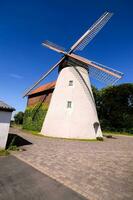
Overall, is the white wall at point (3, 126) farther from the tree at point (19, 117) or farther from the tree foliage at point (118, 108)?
the tree at point (19, 117)

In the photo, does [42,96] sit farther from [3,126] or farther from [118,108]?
[118,108]

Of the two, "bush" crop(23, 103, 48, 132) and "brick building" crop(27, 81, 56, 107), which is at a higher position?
"brick building" crop(27, 81, 56, 107)

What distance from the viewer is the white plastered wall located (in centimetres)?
1984

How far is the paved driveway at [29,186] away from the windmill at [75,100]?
42.0 feet

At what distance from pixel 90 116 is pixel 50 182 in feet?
50.3

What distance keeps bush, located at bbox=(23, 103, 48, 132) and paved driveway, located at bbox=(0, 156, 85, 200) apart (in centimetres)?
1819

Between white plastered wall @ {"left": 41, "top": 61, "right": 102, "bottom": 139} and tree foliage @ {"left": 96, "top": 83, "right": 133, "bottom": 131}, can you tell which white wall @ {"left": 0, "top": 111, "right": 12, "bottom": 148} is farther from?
tree foliage @ {"left": 96, "top": 83, "right": 133, "bottom": 131}

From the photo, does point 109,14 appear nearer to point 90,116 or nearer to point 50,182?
point 90,116

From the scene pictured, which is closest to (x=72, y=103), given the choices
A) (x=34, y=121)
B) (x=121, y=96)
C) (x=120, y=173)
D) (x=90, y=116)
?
(x=90, y=116)

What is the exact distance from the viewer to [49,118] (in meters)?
21.7

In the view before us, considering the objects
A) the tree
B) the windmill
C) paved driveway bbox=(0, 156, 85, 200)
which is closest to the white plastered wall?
the windmill

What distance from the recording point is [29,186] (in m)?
5.53

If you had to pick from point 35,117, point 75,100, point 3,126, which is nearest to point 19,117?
point 35,117

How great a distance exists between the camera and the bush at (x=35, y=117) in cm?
2553
